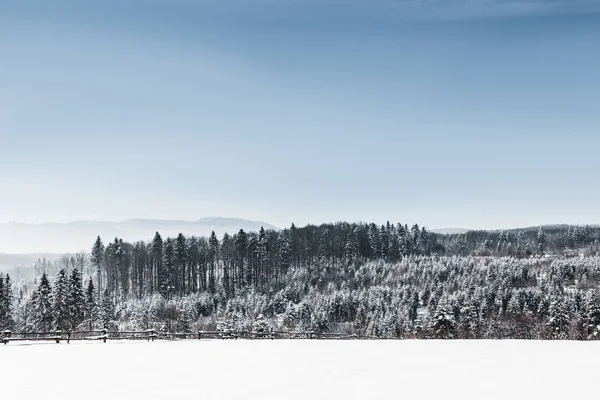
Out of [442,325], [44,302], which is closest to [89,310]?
[44,302]

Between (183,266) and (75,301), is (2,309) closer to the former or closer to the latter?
(75,301)

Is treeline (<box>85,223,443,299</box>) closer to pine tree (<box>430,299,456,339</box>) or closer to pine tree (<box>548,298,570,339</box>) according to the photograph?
pine tree (<box>548,298,570,339</box>)

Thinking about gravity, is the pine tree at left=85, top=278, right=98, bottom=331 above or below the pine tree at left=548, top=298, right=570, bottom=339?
above

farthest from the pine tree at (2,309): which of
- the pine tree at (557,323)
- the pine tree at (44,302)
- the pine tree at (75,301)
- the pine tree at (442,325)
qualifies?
the pine tree at (557,323)

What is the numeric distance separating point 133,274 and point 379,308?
89982mm
